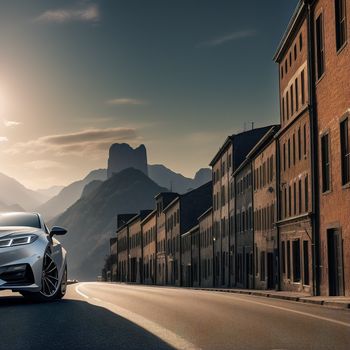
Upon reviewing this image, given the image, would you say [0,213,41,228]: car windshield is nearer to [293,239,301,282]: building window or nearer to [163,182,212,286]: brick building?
[293,239,301,282]: building window

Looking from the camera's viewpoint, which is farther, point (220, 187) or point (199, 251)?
point (199, 251)

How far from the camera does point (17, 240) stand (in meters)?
13.6

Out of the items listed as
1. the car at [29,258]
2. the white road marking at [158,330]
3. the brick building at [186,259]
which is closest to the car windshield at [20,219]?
the car at [29,258]

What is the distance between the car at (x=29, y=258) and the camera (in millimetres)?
13344

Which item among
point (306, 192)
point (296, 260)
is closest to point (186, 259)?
point (296, 260)

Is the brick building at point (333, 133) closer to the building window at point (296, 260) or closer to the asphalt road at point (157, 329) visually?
the building window at point (296, 260)

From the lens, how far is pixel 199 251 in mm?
75688

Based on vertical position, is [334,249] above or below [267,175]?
below

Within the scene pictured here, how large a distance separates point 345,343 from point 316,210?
2380 cm

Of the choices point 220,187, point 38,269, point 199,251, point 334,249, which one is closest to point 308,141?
point 334,249

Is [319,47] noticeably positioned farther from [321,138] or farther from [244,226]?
[244,226]

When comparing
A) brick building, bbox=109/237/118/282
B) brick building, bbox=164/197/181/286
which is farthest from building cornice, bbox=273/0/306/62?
brick building, bbox=109/237/118/282

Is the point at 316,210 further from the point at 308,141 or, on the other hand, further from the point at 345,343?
the point at 345,343

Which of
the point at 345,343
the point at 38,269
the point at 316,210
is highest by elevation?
the point at 316,210
